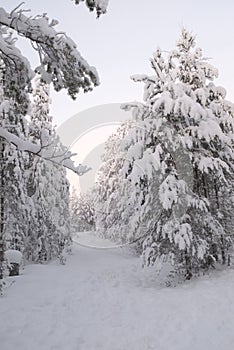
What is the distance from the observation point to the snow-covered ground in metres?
6.42

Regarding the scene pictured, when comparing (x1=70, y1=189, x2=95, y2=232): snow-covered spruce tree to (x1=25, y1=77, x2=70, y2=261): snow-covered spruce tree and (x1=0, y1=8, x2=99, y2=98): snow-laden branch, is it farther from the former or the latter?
(x1=0, y1=8, x2=99, y2=98): snow-laden branch

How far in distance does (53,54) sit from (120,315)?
6348 mm

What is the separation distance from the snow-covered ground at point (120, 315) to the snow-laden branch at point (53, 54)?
4873 mm

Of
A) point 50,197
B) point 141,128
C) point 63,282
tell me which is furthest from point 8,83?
point 50,197

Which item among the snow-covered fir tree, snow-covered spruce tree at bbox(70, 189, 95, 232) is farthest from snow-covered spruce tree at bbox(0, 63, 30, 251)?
snow-covered spruce tree at bbox(70, 189, 95, 232)

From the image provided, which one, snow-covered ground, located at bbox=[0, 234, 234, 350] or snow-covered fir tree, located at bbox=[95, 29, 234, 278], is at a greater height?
snow-covered fir tree, located at bbox=[95, 29, 234, 278]

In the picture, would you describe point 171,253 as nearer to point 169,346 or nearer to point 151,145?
point 151,145

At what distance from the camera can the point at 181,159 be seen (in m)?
12.4

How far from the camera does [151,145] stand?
42.8 ft

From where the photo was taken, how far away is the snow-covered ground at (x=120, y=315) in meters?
6.42

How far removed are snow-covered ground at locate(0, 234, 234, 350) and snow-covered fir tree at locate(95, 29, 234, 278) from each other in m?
1.38

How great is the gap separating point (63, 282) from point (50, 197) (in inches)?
358

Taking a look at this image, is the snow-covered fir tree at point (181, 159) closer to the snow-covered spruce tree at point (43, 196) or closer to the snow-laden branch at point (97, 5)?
the snow-laden branch at point (97, 5)

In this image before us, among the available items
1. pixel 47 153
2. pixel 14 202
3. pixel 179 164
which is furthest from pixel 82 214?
pixel 47 153
